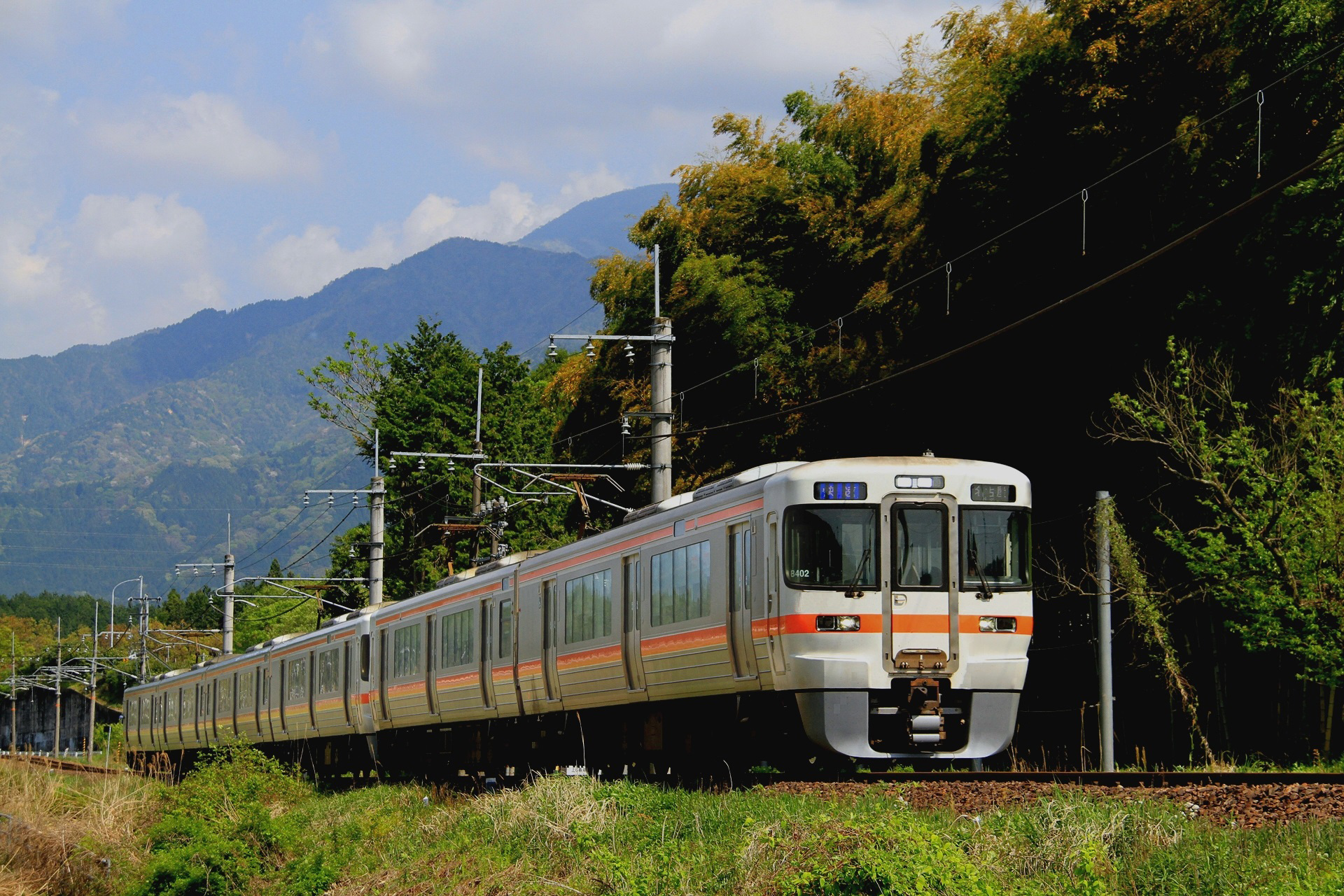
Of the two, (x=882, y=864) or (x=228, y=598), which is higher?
(x=228, y=598)

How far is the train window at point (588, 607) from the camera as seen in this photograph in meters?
18.0

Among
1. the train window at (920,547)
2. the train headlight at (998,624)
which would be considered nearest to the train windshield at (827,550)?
the train window at (920,547)

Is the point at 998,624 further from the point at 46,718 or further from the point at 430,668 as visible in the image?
the point at 46,718

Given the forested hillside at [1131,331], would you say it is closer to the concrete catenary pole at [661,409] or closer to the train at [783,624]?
the train at [783,624]

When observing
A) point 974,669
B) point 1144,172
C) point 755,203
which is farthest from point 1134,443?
point 755,203

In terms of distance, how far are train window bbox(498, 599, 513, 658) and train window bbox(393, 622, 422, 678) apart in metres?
3.89

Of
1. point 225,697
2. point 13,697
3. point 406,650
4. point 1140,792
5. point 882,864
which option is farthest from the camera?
point 13,697

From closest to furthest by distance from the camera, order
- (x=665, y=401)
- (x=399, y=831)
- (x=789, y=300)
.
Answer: (x=399, y=831)
(x=665, y=401)
(x=789, y=300)

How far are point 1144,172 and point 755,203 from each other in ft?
44.4

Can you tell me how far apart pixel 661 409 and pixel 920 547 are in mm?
9437

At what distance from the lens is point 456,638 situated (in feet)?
77.0

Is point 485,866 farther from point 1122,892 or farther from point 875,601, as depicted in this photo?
point 1122,892

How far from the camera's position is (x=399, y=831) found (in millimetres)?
17266

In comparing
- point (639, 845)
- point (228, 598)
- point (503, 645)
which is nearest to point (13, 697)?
point (228, 598)
